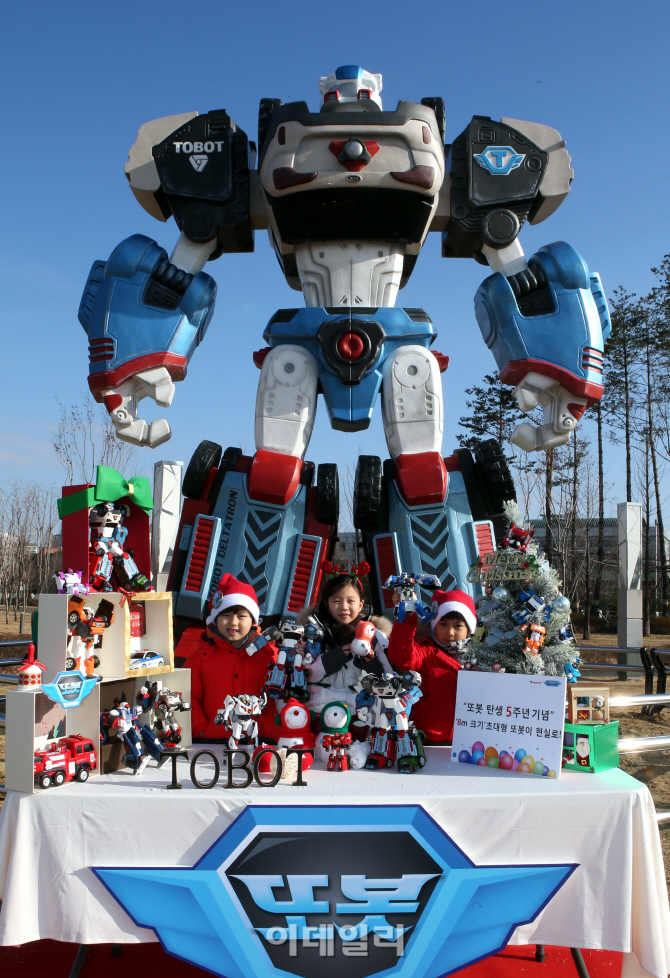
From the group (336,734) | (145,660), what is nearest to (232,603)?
(145,660)

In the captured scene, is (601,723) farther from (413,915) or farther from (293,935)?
(293,935)

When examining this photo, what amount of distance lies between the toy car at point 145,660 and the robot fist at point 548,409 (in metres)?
3.08

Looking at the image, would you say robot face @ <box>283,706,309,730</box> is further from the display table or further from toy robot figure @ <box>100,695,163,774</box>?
toy robot figure @ <box>100,695,163,774</box>

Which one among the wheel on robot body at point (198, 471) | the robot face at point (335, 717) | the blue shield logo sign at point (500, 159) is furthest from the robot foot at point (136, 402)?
the robot face at point (335, 717)

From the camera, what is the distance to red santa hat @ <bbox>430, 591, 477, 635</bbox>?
2977 millimetres

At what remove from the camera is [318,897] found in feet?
6.98

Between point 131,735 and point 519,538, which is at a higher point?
point 519,538

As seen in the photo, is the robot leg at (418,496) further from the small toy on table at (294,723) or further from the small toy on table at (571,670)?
the small toy on table at (294,723)

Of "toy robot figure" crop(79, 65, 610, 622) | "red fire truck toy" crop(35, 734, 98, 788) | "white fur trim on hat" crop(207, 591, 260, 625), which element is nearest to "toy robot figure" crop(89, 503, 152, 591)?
"white fur trim on hat" crop(207, 591, 260, 625)

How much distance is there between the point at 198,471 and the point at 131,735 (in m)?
2.80

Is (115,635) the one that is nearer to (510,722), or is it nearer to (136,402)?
(510,722)

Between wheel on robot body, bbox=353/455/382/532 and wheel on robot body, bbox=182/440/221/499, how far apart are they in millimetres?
1118

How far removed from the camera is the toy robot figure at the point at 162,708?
262cm

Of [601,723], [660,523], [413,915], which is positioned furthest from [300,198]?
[660,523]
